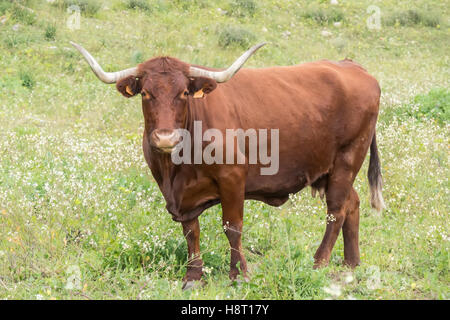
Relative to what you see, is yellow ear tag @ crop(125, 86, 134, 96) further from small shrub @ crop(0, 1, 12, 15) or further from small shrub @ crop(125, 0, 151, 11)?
small shrub @ crop(125, 0, 151, 11)

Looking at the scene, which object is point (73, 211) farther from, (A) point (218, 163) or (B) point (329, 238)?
(B) point (329, 238)

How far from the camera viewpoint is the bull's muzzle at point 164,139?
14.1ft

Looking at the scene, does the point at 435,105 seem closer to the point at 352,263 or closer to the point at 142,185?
the point at 352,263

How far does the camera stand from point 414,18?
1861 cm

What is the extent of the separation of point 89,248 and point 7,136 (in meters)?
3.60

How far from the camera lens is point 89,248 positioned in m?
5.23

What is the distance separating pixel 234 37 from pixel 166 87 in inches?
410

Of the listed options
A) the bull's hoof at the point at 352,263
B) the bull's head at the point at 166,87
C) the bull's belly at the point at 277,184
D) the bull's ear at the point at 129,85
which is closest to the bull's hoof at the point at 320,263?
the bull's hoof at the point at 352,263

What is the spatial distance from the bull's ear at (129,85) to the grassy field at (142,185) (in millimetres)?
1190

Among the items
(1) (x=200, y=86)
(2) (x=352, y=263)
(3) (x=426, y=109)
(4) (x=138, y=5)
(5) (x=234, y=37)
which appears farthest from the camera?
(4) (x=138, y=5)

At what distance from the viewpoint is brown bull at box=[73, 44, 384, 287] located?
15.2 ft

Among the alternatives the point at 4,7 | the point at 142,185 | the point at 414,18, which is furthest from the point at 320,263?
the point at 414,18

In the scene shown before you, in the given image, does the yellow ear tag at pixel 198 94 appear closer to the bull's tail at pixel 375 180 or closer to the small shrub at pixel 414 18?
the bull's tail at pixel 375 180
